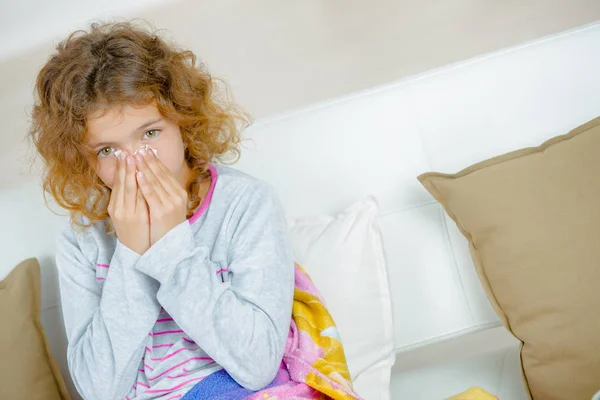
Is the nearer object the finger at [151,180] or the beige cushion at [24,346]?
the finger at [151,180]

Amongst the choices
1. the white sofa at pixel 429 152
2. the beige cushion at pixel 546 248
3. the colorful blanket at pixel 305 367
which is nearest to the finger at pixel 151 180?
the colorful blanket at pixel 305 367

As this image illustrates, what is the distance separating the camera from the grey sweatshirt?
49.1 inches

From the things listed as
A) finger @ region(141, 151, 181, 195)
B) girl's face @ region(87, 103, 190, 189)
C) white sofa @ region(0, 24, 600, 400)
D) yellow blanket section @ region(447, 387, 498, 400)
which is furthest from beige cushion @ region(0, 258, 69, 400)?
yellow blanket section @ region(447, 387, 498, 400)

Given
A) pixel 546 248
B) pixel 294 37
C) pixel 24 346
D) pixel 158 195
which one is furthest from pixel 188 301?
pixel 294 37

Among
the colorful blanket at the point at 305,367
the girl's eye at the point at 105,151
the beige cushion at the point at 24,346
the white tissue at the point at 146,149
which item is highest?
the girl's eye at the point at 105,151

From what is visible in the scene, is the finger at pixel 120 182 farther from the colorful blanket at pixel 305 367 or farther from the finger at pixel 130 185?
the colorful blanket at pixel 305 367

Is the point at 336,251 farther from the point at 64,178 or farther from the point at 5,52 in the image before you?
the point at 5,52

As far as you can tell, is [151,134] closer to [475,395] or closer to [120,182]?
[120,182]

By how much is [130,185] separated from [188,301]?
0.23 m

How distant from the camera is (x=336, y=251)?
1.56 meters

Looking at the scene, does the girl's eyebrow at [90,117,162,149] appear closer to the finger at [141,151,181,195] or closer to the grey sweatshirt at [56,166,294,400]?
the finger at [141,151,181,195]

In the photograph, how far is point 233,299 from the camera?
1.27m

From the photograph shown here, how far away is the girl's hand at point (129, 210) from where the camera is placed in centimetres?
128

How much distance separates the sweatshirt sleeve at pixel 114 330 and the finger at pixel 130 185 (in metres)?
0.08
